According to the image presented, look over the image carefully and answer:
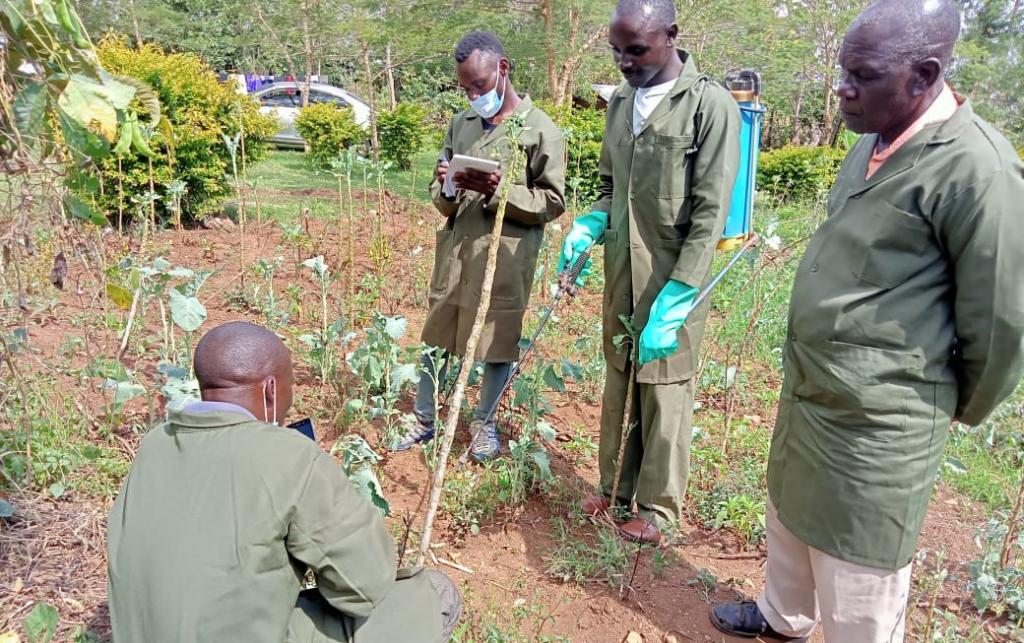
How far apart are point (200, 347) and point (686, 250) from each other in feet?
4.99

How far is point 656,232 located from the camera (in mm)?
2510

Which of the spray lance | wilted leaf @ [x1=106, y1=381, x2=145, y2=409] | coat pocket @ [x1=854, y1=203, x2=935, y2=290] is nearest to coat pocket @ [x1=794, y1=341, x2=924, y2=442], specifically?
coat pocket @ [x1=854, y1=203, x2=935, y2=290]

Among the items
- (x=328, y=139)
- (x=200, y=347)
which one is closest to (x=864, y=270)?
(x=200, y=347)

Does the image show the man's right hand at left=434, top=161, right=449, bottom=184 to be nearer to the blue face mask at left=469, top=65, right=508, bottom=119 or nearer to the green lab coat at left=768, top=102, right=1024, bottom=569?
the blue face mask at left=469, top=65, right=508, bottom=119

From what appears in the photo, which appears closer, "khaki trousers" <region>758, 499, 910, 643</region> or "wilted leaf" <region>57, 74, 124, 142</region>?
"wilted leaf" <region>57, 74, 124, 142</region>

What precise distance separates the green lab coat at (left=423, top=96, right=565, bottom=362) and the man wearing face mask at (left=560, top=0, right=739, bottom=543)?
0.84 feet

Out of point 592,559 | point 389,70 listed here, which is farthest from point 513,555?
point 389,70

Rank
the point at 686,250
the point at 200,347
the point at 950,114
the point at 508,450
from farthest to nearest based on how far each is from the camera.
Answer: the point at 508,450
the point at 686,250
the point at 950,114
the point at 200,347

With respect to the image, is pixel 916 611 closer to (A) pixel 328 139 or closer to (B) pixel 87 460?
(B) pixel 87 460

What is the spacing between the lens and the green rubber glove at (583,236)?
9.00 ft

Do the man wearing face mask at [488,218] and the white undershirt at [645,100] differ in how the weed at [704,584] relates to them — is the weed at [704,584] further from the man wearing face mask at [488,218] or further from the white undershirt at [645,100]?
the white undershirt at [645,100]

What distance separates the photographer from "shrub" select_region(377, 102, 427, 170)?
35.3ft

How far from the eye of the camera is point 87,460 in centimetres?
278

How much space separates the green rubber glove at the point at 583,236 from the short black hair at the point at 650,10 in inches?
28.8
